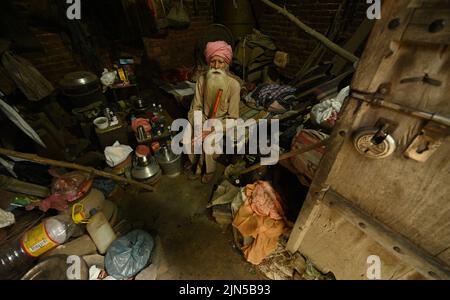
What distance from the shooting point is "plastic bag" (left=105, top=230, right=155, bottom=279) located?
7.09 feet

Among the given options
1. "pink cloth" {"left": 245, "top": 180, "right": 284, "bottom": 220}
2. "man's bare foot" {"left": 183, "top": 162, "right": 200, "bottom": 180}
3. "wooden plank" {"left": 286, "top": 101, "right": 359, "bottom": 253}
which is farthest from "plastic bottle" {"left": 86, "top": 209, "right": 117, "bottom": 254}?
"wooden plank" {"left": 286, "top": 101, "right": 359, "bottom": 253}

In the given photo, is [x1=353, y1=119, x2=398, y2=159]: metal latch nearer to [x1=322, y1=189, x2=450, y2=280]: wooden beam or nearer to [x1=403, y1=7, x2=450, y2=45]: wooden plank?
[x1=403, y1=7, x2=450, y2=45]: wooden plank

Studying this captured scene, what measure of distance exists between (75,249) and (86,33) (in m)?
4.11

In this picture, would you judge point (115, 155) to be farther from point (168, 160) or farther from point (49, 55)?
point (49, 55)

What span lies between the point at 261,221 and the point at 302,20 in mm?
4579

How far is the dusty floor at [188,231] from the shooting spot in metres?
2.38

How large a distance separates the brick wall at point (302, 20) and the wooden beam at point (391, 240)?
4.03 metres

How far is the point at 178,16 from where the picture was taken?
15.9 ft

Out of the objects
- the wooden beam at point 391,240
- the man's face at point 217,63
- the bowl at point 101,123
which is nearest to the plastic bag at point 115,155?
the bowl at point 101,123
